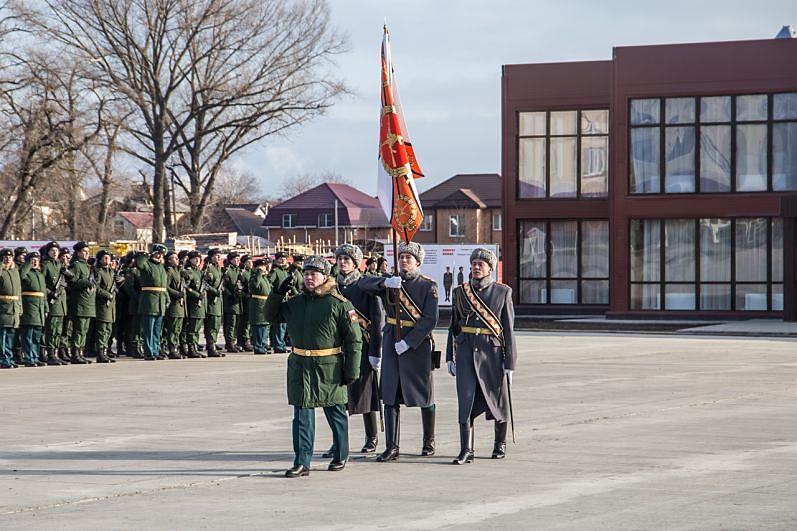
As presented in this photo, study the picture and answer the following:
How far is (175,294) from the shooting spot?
81.3 feet

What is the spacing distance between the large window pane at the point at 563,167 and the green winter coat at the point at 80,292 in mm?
24644

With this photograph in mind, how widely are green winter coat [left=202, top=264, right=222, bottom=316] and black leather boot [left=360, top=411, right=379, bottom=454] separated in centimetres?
1371

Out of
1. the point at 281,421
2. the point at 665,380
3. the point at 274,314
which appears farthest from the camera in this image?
the point at 665,380

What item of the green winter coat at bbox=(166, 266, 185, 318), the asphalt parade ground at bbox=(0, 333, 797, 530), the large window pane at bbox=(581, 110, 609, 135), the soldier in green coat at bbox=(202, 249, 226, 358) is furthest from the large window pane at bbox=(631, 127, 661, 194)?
the asphalt parade ground at bbox=(0, 333, 797, 530)

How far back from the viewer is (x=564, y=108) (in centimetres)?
4553

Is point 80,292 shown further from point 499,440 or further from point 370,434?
point 499,440

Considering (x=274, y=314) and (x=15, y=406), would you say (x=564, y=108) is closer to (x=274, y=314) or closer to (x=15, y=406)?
(x=15, y=406)

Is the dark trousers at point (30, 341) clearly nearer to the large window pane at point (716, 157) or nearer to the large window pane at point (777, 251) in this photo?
the large window pane at point (716, 157)

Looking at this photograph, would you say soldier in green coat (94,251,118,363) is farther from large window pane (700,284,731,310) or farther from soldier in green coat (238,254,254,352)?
large window pane (700,284,731,310)

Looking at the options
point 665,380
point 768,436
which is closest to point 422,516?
point 768,436

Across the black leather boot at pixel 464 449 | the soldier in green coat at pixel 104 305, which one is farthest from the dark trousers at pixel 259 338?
the black leather boot at pixel 464 449

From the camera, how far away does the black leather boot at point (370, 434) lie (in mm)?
12438

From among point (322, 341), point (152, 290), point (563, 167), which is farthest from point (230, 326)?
point (563, 167)

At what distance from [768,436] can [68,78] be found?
41491 mm
